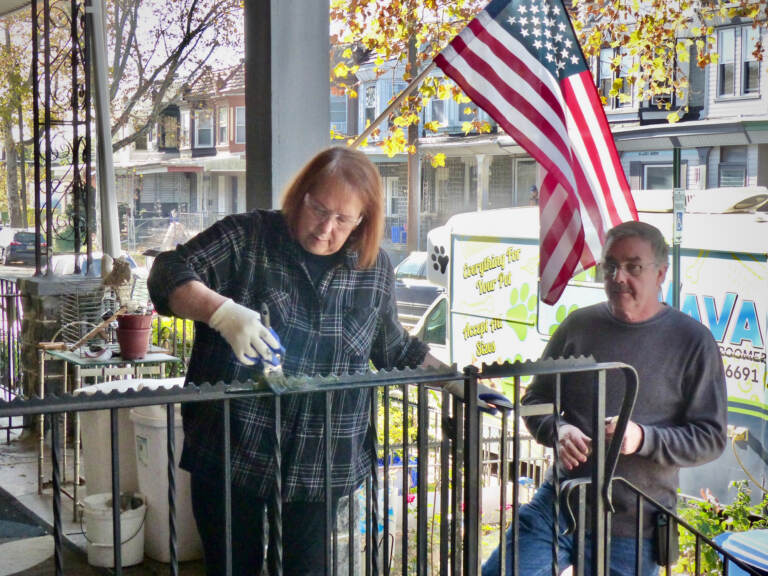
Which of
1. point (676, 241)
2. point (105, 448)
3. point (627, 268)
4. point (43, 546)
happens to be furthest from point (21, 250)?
point (627, 268)

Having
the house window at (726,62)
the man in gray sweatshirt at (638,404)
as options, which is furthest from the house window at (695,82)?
the man in gray sweatshirt at (638,404)

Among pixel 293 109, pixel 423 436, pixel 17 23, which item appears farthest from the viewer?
pixel 17 23

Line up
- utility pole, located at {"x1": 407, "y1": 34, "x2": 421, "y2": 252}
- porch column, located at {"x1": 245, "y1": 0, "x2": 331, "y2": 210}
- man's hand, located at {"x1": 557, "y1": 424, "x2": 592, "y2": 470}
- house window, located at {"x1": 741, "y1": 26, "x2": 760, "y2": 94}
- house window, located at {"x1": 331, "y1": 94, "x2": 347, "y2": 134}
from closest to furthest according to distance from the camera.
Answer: man's hand, located at {"x1": 557, "y1": 424, "x2": 592, "y2": 470}
porch column, located at {"x1": 245, "y1": 0, "x2": 331, "y2": 210}
utility pole, located at {"x1": 407, "y1": 34, "x2": 421, "y2": 252}
house window, located at {"x1": 741, "y1": 26, "x2": 760, "y2": 94}
house window, located at {"x1": 331, "y1": 94, "x2": 347, "y2": 134}

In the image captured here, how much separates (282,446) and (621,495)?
4.08 ft

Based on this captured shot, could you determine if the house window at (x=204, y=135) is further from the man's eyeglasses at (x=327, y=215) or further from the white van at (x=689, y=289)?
the man's eyeglasses at (x=327, y=215)

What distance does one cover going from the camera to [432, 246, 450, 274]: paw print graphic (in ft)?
39.1

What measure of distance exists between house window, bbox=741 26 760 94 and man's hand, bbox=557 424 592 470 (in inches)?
636

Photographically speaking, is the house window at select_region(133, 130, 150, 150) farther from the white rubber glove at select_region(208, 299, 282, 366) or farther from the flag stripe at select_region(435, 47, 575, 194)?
the white rubber glove at select_region(208, 299, 282, 366)

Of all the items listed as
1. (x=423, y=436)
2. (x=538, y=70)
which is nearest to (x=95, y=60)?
(x=538, y=70)

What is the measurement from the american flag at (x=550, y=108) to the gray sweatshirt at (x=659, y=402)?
878 millimetres

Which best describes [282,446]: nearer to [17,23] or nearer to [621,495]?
[621,495]

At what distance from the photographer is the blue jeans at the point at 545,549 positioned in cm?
295

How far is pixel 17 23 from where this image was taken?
593 inches

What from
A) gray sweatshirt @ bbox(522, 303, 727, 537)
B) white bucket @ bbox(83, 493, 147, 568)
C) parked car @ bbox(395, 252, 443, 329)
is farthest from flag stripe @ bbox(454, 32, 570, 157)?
parked car @ bbox(395, 252, 443, 329)
